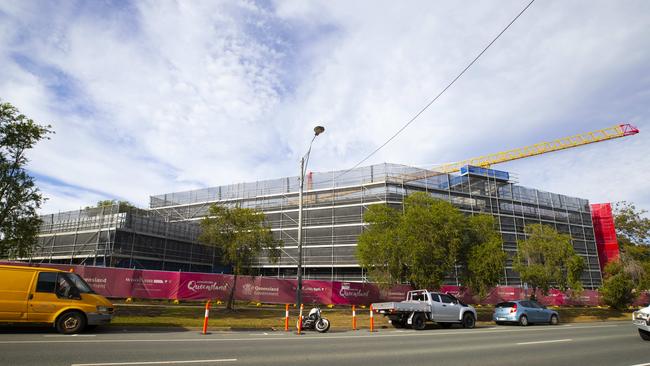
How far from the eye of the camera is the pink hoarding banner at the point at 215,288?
21969mm

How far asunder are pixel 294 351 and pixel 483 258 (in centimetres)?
1731

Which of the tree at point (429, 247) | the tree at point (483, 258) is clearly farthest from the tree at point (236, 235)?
the tree at point (483, 258)

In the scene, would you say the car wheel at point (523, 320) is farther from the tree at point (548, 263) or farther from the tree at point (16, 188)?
the tree at point (16, 188)

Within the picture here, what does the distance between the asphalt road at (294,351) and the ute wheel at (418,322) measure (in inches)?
163

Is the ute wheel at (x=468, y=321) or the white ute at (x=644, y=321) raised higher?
the white ute at (x=644, y=321)

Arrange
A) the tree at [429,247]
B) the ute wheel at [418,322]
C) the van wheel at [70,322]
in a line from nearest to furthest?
the van wheel at [70,322], the ute wheel at [418,322], the tree at [429,247]

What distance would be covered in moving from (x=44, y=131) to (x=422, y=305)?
776 inches

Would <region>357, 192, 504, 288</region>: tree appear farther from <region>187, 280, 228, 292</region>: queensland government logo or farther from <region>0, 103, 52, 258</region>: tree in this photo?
<region>0, 103, 52, 258</region>: tree

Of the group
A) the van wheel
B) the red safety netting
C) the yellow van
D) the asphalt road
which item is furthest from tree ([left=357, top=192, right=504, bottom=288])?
the red safety netting

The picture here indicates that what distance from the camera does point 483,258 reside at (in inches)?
904

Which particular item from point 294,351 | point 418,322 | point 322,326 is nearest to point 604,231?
point 418,322

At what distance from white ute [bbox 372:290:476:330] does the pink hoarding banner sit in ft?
29.4

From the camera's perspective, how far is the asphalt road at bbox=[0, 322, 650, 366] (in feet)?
24.8

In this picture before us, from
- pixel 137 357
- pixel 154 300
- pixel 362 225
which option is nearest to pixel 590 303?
pixel 362 225
